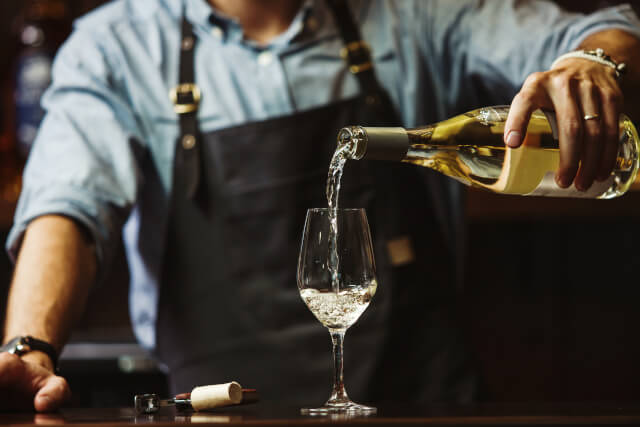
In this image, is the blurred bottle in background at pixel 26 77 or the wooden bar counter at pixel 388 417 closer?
the wooden bar counter at pixel 388 417

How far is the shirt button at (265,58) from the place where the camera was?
5.19 ft

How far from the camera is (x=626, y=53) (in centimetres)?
116

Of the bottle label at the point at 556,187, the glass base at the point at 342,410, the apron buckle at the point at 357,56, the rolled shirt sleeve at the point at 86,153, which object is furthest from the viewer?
the apron buckle at the point at 357,56

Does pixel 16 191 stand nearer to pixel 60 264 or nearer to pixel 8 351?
pixel 60 264

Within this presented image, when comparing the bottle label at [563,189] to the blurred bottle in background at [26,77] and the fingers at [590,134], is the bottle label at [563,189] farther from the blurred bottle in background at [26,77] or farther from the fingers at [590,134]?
the blurred bottle in background at [26,77]

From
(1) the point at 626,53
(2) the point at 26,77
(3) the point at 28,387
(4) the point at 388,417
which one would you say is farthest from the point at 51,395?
(2) the point at 26,77

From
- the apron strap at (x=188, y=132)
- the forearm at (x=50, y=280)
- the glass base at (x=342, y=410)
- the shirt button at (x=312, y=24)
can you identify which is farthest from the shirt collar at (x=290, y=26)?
the glass base at (x=342, y=410)

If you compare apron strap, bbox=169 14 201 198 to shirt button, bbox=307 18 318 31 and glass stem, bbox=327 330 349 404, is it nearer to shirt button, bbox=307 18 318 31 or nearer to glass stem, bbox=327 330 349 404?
shirt button, bbox=307 18 318 31

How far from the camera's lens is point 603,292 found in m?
2.34

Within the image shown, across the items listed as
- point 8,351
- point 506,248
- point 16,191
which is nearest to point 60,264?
point 8,351

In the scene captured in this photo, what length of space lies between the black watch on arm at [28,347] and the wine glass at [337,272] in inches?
13.5

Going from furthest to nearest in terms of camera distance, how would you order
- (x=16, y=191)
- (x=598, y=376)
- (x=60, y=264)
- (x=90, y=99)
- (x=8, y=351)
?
(x=598, y=376) < (x=16, y=191) < (x=90, y=99) < (x=60, y=264) < (x=8, y=351)

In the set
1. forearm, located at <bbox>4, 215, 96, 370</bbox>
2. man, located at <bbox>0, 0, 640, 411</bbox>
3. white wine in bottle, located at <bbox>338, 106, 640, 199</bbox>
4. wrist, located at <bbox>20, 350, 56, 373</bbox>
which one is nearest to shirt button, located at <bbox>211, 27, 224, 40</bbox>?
man, located at <bbox>0, 0, 640, 411</bbox>

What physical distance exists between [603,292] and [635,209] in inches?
11.9
